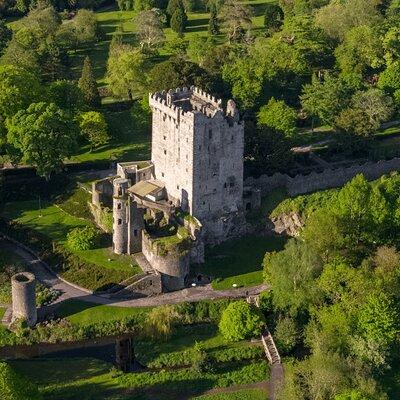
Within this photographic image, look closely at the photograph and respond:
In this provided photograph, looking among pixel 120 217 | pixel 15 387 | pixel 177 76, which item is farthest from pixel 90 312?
pixel 177 76

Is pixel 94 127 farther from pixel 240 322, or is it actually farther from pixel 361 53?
pixel 361 53

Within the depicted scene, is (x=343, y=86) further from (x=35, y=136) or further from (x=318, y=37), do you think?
(x=35, y=136)

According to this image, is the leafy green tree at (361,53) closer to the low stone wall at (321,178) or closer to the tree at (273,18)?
the tree at (273,18)

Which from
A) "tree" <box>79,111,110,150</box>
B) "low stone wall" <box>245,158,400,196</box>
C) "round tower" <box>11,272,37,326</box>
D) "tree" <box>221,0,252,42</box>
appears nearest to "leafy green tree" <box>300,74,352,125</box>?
"low stone wall" <box>245,158,400,196</box>

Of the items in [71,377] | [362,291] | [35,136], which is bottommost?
[71,377]

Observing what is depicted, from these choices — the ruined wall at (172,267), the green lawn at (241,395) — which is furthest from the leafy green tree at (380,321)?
the ruined wall at (172,267)

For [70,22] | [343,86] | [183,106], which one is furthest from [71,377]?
[70,22]
